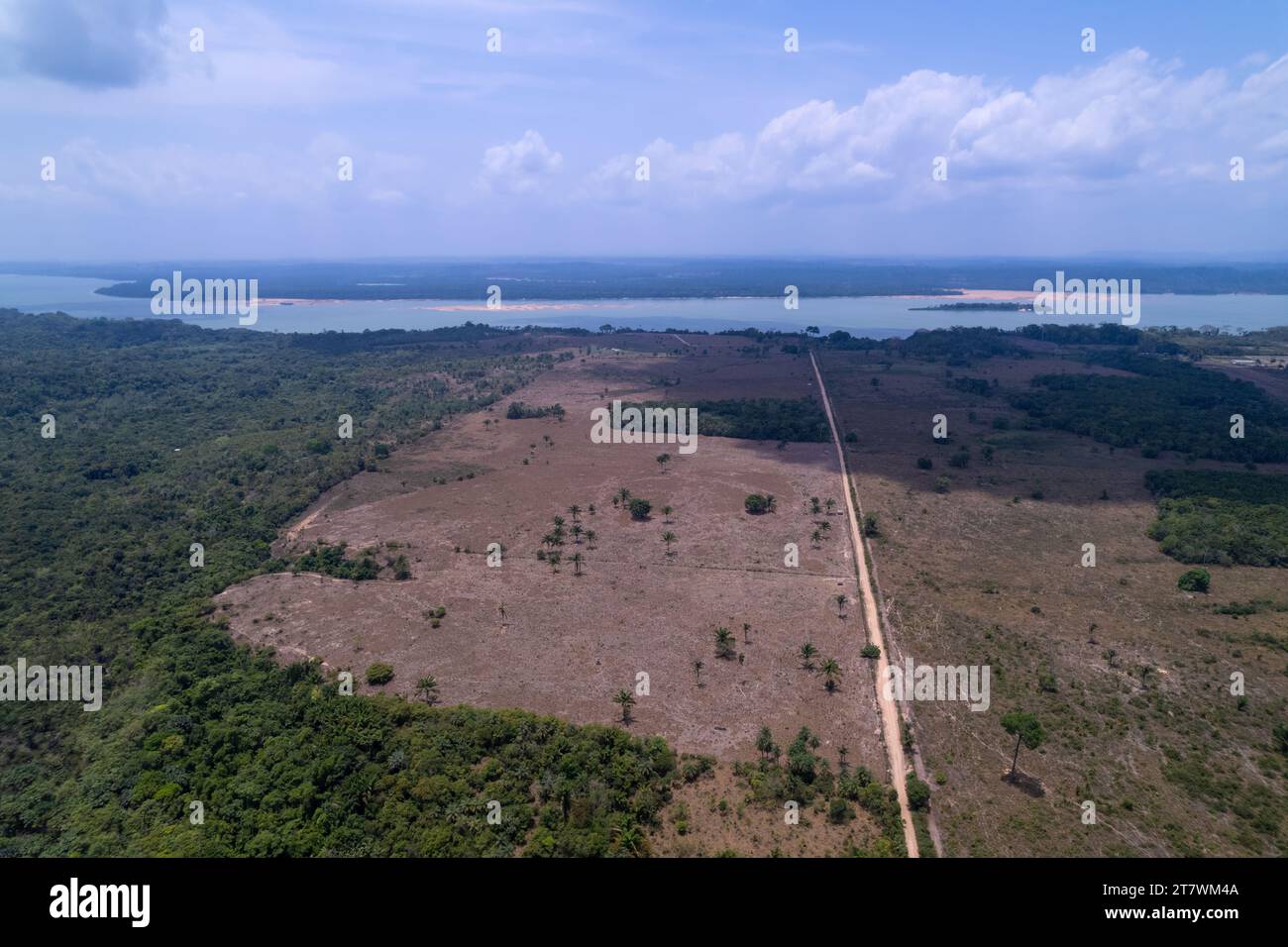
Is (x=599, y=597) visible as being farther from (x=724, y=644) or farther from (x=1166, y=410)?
(x=1166, y=410)

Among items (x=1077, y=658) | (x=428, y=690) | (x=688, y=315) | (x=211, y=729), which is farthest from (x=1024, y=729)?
(x=688, y=315)

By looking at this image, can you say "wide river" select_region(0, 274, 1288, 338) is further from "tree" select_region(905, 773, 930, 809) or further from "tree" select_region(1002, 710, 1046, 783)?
"tree" select_region(905, 773, 930, 809)

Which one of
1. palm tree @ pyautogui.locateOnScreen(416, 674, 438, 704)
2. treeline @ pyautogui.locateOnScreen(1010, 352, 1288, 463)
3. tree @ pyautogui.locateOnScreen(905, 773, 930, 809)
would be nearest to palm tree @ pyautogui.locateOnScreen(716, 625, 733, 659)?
tree @ pyautogui.locateOnScreen(905, 773, 930, 809)

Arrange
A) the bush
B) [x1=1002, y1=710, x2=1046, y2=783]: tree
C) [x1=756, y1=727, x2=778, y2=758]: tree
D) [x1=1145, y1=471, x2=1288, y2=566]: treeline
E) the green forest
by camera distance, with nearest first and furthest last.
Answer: the green forest → the bush → [x1=1002, y1=710, x2=1046, y2=783]: tree → [x1=756, y1=727, x2=778, y2=758]: tree → [x1=1145, y1=471, x2=1288, y2=566]: treeline

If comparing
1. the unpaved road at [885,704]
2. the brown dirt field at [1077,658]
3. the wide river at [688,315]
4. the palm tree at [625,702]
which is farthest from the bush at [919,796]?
the wide river at [688,315]

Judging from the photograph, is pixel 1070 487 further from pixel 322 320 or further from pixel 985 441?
pixel 322 320
